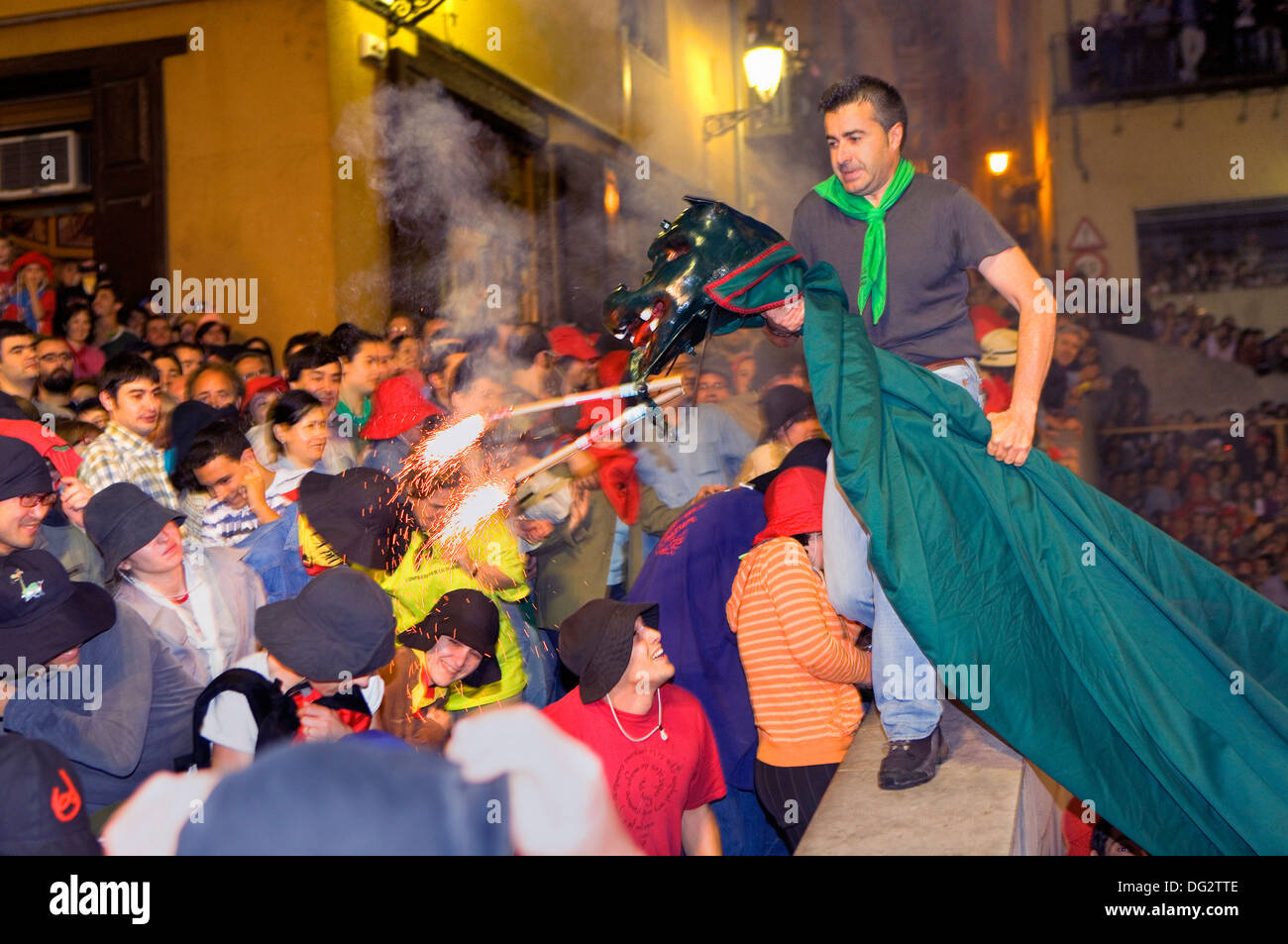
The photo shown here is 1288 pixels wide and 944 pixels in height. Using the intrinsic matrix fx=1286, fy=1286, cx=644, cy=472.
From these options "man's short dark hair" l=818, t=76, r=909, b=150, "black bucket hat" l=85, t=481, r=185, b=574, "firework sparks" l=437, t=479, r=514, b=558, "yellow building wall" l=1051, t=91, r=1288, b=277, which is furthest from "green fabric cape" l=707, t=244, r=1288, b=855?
"yellow building wall" l=1051, t=91, r=1288, b=277

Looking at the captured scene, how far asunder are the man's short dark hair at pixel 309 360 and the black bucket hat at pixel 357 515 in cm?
135

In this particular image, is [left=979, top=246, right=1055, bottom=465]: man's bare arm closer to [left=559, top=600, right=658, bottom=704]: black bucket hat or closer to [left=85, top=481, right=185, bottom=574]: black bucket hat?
[left=559, top=600, right=658, bottom=704]: black bucket hat

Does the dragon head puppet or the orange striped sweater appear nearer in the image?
the dragon head puppet

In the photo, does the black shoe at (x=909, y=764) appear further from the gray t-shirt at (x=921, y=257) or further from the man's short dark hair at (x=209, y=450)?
the man's short dark hair at (x=209, y=450)

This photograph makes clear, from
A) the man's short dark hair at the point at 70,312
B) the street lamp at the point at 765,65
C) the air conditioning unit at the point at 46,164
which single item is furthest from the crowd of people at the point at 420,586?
the air conditioning unit at the point at 46,164

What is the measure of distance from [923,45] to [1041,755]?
10.8 metres

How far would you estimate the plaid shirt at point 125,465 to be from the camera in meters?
4.59

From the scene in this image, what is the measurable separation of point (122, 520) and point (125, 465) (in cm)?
104

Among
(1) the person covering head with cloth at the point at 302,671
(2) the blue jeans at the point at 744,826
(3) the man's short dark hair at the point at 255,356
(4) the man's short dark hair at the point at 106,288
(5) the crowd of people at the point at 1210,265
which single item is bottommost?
(2) the blue jeans at the point at 744,826

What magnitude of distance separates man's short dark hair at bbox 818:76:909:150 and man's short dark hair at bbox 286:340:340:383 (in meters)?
2.63

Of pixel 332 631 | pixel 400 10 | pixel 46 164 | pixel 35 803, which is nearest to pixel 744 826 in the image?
pixel 332 631

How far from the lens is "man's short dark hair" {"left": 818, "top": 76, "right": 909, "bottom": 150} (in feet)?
11.4

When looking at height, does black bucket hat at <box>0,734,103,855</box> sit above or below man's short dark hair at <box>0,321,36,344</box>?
below

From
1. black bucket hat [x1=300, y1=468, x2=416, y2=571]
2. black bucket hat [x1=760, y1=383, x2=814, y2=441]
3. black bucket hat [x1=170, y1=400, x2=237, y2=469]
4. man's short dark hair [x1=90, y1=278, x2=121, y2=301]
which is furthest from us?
man's short dark hair [x1=90, y1=278, x2=121, y2=301]
